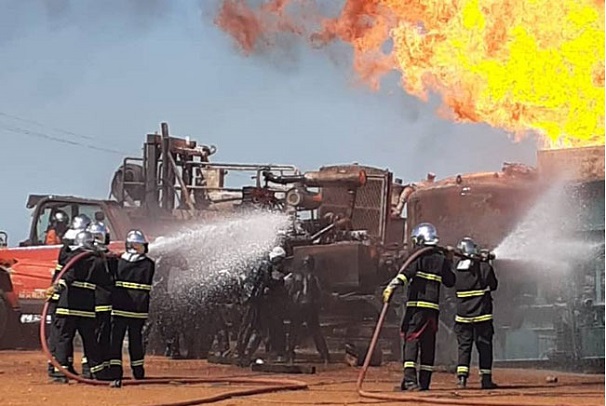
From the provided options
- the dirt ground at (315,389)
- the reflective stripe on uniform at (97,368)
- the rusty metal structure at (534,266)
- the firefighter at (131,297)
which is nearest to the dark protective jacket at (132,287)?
the firefighter at (131,297)

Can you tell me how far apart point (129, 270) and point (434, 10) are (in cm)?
832

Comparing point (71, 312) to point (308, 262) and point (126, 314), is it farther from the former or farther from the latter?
point (308, 262)

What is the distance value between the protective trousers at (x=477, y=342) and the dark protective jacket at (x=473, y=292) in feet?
0.30

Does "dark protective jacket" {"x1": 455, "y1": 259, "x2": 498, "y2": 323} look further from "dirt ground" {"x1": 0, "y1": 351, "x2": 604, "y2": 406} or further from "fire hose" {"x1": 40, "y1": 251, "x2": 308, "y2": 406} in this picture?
"fire hose" {"x1": 40, "y1": 251, "x2": 308, "y2": 406}

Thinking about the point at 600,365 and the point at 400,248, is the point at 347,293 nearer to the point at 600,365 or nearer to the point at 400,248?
the point at 400,248

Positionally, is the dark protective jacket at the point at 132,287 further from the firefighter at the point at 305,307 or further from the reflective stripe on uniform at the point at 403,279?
the firefighter at the point at 305,307

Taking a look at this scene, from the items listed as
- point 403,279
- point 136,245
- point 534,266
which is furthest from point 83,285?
point 534,266

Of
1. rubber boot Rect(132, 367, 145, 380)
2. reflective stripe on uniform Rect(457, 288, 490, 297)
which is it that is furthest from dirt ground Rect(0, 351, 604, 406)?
reflective stripe on uniform Rect(457, 288, 490, 297)

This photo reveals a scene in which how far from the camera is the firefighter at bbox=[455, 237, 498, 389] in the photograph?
1227 cm

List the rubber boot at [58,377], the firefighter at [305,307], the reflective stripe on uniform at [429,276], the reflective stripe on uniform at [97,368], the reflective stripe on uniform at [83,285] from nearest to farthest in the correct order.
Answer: the reflective stripe on uniform at [429,276] → the reflective stripe on uniform at [83,285] → the reflective stripe on uniform at [97,368] → the rubber boot at [58,377] → the firefighter at [305,307]

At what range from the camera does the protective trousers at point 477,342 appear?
12.2m

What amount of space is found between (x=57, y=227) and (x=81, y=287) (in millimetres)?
7219

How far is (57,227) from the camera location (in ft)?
62.7

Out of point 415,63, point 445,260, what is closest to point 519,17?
point 415,63
